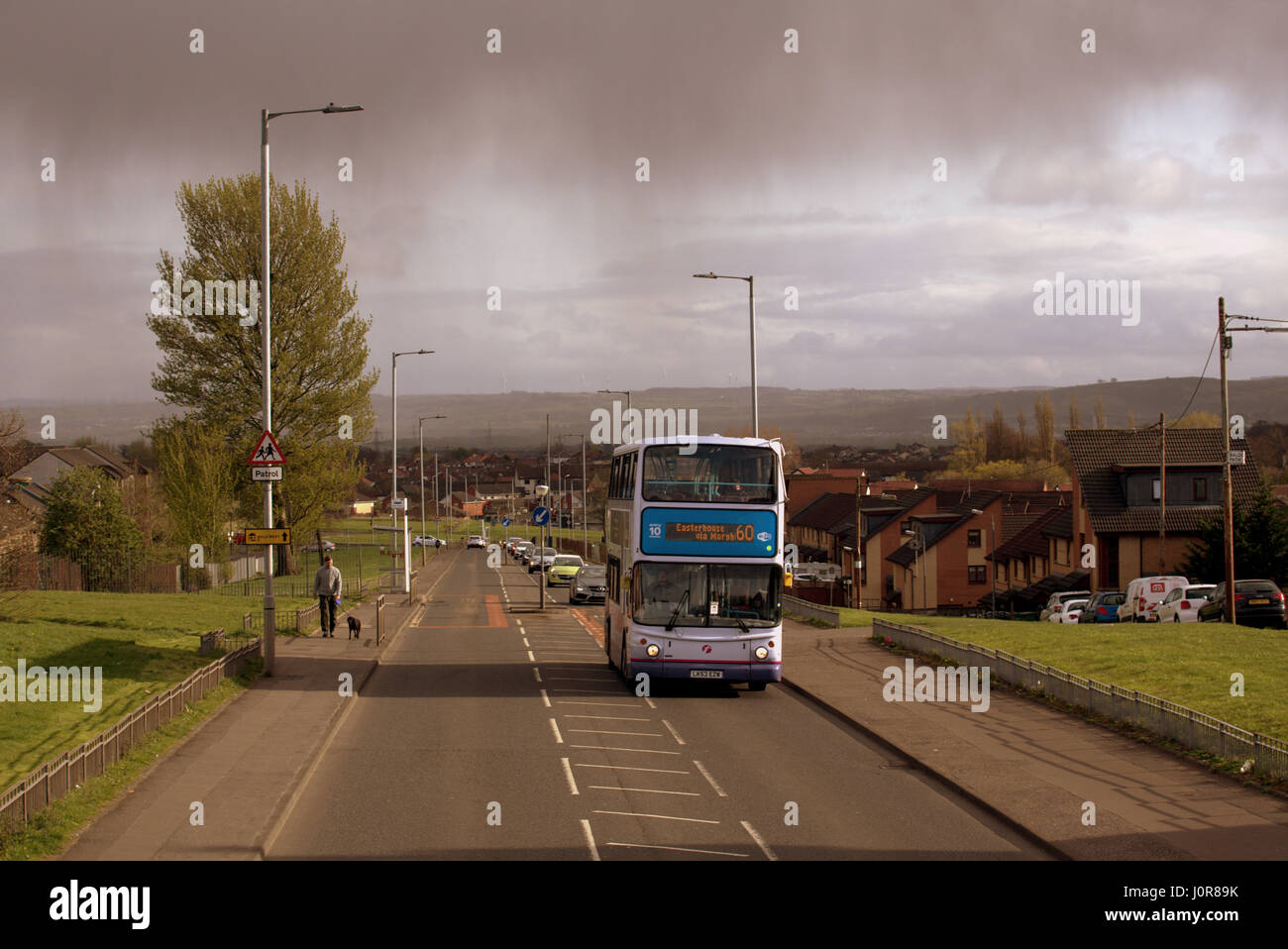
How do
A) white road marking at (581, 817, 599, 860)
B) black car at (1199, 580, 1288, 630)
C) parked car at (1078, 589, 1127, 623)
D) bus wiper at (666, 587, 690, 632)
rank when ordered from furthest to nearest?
parked car at (1078, 589, 1127, 623) → black car at (1199, 580, 1288, 630) → bus wiper at (666, 587, 690, 632) → white road marking at (581, 817, 599, 860)

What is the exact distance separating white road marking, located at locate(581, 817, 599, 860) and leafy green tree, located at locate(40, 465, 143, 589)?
37366 mm

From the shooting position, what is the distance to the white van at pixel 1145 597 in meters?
43.1

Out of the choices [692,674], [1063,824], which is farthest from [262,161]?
[1063,824]

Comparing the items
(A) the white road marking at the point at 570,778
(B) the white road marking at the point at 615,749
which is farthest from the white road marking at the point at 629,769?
(B) the white road marking at the point at 615,749

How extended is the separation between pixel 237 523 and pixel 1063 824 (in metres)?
55.8

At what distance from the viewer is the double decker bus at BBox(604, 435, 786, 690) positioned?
21016 millimetres

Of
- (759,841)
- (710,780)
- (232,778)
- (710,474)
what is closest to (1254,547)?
(710,474)

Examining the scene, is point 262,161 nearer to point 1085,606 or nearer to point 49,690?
point 49,690

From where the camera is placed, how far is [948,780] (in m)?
14.5

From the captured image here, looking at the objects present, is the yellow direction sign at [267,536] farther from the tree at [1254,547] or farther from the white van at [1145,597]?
the tree at [1254,547]

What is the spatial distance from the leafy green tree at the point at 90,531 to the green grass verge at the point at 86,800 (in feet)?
97.6

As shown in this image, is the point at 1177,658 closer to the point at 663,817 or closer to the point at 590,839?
the point at 663,817

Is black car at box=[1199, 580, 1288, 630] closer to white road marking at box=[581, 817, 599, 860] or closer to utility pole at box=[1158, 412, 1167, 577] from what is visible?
utility pole at box=[1158, 412, 1167, 577]

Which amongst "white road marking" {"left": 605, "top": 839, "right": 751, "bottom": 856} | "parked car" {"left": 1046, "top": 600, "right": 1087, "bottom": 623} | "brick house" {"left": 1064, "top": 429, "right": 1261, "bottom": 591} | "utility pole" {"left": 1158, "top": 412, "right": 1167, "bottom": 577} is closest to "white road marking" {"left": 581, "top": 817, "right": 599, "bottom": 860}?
"white road marking" {"left": 605, "top": 839, "right": 751, "bottom": 856}
